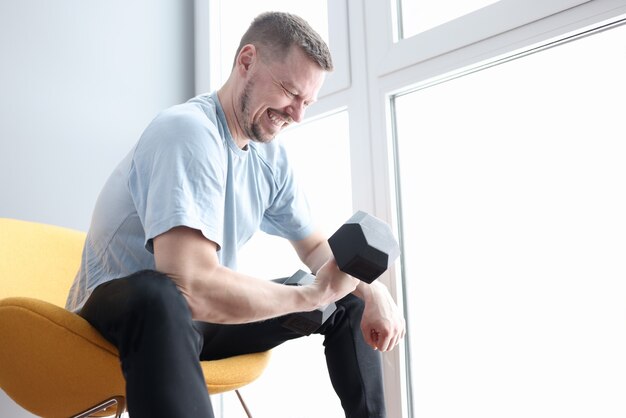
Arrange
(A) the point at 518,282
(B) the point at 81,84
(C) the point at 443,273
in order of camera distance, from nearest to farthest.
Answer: (A) the point at 518,282, (C) the point at 443,273, (B) the point at 81,84

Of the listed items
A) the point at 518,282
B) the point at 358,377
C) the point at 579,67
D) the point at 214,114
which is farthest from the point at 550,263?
the point at 214,114

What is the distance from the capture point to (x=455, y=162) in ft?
5.49

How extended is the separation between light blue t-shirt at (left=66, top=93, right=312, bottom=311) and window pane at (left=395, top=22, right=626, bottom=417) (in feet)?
1.30

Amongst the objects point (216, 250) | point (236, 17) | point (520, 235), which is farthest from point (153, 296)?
point (236, 17)

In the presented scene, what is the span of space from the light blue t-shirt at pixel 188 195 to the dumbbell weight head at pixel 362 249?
0.65 ft

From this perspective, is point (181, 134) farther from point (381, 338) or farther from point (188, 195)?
point (381, 338)

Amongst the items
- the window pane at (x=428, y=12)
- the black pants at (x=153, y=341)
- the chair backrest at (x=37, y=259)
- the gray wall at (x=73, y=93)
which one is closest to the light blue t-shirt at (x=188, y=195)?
the black pants at (x=153, y=341)

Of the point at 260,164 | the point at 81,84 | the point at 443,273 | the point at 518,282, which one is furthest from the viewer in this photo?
the point at 81,84

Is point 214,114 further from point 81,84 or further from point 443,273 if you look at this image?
point 81,84

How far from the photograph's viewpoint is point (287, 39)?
4.26 feet

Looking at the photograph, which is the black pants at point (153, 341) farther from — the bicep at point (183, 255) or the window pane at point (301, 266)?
the window pane at point (301, 266)

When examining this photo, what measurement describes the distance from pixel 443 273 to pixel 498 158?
0.32 metres

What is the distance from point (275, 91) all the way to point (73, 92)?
3.58ft

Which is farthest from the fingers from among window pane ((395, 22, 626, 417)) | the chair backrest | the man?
the chair backrest
